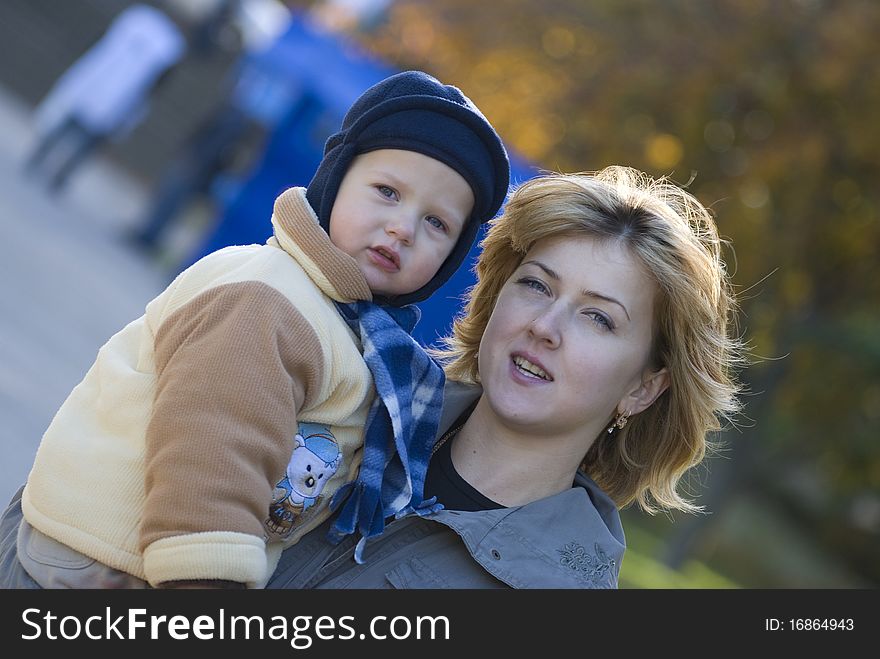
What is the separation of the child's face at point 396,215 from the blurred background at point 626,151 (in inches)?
233

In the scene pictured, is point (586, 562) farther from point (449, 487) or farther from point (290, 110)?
point (290, 110)

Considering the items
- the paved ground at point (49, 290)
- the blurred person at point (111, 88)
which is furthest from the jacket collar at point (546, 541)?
the blurred person at point (111, 88)

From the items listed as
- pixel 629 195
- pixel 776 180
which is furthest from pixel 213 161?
pixel 629 195

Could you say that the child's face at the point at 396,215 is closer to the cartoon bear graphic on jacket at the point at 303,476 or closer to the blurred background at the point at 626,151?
the cartoon bear graphic on jacket at the point at 303,476

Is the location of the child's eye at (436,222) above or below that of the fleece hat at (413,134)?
below

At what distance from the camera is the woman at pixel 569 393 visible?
2914 mm

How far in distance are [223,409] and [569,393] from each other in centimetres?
108

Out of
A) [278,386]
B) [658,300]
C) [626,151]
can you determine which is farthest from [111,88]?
[278,386]

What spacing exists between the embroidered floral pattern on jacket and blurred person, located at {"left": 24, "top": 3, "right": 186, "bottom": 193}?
11.1m

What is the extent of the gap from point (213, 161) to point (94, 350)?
5.04 m

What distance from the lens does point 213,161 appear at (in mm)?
13438

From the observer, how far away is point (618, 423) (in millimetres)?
3475

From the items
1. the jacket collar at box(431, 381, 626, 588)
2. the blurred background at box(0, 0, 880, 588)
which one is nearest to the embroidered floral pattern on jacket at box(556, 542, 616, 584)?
the jacket collar at box(431, 381, 626, 588)

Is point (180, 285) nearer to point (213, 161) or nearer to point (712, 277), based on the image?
point (712, 277)
